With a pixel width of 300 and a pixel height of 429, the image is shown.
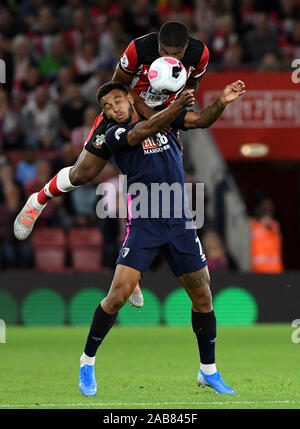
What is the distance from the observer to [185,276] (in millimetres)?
7543

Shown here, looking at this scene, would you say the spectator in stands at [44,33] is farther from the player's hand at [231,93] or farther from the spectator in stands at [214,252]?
the player's hand at [231,93]

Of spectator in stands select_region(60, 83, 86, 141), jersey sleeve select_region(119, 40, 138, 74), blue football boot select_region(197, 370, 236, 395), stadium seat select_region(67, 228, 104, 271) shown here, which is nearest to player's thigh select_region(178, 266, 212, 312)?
blue football boot select_region(197, 370, 236, 395)

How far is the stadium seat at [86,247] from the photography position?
586 inches

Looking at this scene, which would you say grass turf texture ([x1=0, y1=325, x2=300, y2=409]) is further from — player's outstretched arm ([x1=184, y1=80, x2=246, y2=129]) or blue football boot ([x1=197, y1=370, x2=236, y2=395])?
player's outstretched arm ([x1=184, y1=80, x2=246, y2=129])

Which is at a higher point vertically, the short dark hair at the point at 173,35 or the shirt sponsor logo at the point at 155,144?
the short dark hair at the point at 173,35

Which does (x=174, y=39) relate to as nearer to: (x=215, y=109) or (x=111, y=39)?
(x=215, y=109)

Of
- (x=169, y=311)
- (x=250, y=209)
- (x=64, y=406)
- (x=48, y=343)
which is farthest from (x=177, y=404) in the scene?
(x=250, y=209)

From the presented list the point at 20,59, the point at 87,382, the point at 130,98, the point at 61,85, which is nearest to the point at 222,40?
the point at 61,85

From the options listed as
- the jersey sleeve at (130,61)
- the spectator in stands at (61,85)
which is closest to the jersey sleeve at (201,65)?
the jersey sleeve at (130,61)

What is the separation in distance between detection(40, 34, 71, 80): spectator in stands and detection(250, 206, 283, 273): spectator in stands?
466 centimetres

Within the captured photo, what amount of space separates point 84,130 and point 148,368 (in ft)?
23.4

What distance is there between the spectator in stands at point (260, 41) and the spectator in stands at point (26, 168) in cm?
438

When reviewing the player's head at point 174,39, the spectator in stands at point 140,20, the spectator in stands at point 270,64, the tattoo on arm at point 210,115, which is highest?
the spectator in stands at point 140,20

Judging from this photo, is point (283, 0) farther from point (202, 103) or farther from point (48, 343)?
point (48, 343)
